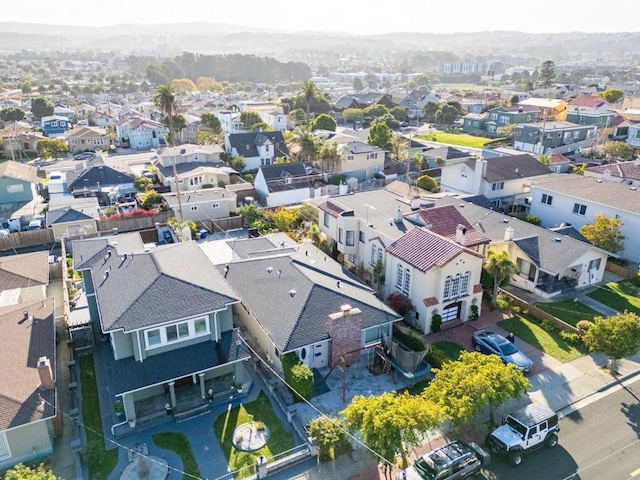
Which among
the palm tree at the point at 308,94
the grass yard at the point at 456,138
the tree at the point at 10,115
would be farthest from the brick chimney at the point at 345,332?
the tree at the point at 10,115

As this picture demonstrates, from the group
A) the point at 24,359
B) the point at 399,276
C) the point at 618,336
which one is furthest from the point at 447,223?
the point at 24,359

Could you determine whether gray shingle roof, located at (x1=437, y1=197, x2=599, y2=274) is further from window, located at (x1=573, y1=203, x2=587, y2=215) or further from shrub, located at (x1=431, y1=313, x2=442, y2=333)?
shrub, located at (x1=431, y1=313, x2=442, y2=333)

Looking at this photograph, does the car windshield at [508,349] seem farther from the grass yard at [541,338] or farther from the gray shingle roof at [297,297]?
the gray shingle roof at [297,297]

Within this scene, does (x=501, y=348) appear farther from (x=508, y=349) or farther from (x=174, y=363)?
(x=174, y=363)

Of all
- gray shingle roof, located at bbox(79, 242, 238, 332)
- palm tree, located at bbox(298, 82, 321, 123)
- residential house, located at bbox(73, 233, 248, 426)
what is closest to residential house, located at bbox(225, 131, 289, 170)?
palm tree, located at bbox(298, 82, 321, 123)

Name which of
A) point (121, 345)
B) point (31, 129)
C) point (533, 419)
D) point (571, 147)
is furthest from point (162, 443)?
point (31, 129)

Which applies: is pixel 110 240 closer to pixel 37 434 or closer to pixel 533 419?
pixel 37 434
